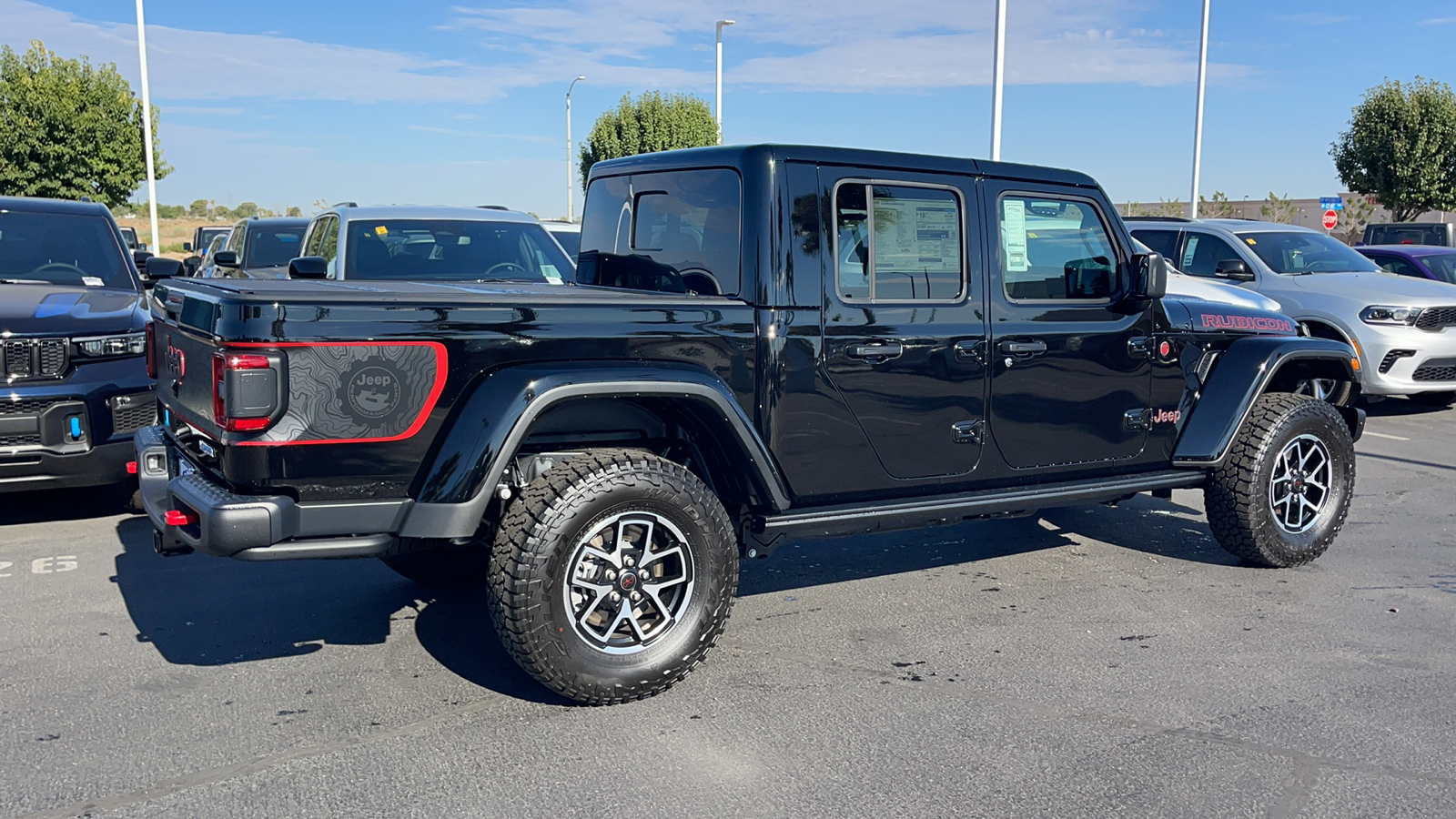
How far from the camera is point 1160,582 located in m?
5.54

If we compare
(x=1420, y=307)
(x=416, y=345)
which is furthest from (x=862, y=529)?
(x=1420, y=307)

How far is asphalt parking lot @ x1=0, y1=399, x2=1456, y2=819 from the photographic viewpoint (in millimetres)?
3311

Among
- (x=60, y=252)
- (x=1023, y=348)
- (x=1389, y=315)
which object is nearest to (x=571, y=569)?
(x=1023, y=348)

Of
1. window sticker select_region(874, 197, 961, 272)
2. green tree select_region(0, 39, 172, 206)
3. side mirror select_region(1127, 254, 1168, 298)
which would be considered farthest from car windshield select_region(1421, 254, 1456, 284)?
green tree select_region(0, 39, 172, 206)

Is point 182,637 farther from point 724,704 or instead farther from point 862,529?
point 862,529

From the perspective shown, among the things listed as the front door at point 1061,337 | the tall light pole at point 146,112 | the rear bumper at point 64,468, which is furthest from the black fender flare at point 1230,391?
the tall light pole at point 146,112

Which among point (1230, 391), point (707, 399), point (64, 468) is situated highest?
point (707, 399)

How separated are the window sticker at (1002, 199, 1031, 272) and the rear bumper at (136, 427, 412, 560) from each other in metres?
2.62

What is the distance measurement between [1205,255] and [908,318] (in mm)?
8482

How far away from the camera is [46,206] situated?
7555 millimetres

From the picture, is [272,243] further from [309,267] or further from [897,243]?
[897,243]

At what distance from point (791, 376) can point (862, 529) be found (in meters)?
0.70

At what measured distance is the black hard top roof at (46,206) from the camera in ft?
24.4

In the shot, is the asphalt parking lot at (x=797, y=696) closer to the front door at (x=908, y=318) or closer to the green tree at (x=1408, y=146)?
the front door at (x=908, y=318)
